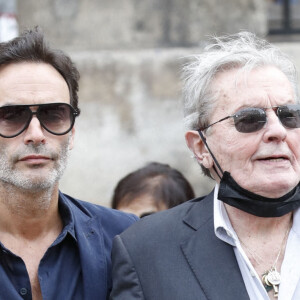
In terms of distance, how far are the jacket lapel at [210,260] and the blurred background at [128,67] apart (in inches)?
150

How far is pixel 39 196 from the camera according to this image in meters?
3.83

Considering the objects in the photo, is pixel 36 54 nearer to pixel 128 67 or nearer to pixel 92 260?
pixel 92 260

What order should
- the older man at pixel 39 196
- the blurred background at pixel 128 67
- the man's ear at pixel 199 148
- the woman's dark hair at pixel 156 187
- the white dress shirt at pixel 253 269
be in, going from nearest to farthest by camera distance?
the white dress shirt at pixel 253 269 → the older man at pixel 39 196 → the man's ear at pixel 199 148 → the woman's dark hair at pixel 156 187 → the blurred background at pixel 128 67

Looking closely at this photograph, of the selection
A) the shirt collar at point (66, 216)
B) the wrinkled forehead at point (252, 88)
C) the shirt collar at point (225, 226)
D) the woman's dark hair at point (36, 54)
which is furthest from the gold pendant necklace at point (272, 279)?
the woman's dark hair at point (36, 54)

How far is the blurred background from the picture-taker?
7.65 metres

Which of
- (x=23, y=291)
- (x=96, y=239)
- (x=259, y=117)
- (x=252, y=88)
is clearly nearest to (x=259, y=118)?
(x=259, y=117)

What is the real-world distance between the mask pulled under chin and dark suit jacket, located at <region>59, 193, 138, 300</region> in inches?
25.2

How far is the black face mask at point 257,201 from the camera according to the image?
3.62 metres

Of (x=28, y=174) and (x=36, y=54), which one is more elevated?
(x=36, y=54)

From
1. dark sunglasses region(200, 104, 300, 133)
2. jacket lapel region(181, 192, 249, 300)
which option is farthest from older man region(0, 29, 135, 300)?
dark sunglasses region(200, 104, 300, 133)

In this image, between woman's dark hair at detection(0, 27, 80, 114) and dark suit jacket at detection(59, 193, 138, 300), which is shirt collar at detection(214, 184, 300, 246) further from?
woman's dark hair at detection(0, 27, 80, 114)

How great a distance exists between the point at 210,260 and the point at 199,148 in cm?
57

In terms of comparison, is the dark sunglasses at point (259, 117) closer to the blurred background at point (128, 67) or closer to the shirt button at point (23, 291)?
the shirt button at point (23, 291)

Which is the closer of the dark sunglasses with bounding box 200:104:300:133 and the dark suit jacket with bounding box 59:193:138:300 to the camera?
the dark sunglasses with bounding box 200:104:300:133
